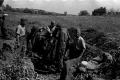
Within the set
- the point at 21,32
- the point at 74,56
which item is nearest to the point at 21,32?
the point at 21,32

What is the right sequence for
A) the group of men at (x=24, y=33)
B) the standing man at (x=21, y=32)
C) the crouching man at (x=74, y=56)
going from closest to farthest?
the crouching man at (x=74, y=56) → the group of men at (x=24, y=33) → the standing man at (x=21, y=32)

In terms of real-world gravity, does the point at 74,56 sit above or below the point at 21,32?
below

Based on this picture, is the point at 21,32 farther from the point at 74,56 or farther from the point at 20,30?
the point at 74,56

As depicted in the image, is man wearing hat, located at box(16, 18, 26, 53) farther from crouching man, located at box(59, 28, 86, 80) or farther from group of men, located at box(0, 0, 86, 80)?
crouching man, located at box(59, 28, 86, 80)

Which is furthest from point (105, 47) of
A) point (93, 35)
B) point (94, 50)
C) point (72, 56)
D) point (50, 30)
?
point (72, 56)

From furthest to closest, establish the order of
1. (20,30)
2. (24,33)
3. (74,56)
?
1. (24,33)
2. (20,30)
3. (74,56)

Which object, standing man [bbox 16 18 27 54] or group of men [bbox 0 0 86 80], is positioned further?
standing man [bbox 16 18 27 54]

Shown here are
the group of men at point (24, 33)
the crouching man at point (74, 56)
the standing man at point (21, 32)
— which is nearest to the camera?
the crouching man at point (74, 56)

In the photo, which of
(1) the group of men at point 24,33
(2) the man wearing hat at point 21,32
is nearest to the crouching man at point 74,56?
(1) the group of men at point 24,33

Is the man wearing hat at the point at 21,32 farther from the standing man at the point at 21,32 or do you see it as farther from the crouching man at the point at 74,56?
the crouching man at the point at 74,56

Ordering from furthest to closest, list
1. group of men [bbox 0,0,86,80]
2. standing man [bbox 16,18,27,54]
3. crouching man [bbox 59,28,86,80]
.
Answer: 1. standing man [bbox 16,18,27,54]
2. group of men [bbox 0,0,86,80]
3. crouching man [bbox 59,28,86,80]

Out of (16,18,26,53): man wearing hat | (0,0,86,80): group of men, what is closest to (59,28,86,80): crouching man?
(0,0,86,80): group of men

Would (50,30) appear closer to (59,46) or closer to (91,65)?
(59,46)

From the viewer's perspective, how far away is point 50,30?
9734 mm
